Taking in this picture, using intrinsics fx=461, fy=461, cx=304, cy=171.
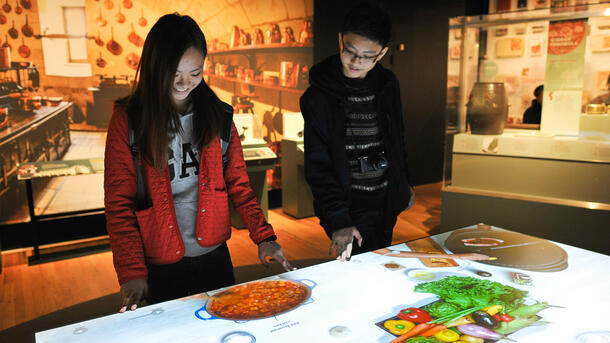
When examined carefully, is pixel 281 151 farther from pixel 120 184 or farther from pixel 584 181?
pixel 120 184

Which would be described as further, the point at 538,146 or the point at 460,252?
the point at 538,146

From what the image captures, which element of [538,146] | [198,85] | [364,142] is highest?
[198,85]

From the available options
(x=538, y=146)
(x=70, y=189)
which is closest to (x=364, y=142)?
(x=538, y=146)

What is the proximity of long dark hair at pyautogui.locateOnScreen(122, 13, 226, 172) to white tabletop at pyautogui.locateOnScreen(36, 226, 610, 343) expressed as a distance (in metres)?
0.42

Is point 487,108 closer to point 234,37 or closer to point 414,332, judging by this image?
point 414,332

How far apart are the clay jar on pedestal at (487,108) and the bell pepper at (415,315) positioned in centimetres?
249

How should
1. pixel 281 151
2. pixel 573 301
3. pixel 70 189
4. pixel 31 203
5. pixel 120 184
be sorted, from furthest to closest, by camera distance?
1. pixel 281 151
2. pixel 70 189
3. pixel 31 203
4. pixel 120 184
5. pixel 573 301

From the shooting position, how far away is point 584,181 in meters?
2.96

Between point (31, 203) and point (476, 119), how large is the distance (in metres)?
3.39

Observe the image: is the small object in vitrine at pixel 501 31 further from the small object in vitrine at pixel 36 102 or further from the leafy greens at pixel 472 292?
the small object in vitrine at pixel 36 102

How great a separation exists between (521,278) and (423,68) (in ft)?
16.9

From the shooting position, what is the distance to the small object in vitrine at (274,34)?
498 centimetres

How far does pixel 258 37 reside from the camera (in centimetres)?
495

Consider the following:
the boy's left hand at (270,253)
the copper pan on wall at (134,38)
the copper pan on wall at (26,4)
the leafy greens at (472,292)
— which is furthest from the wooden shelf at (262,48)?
the leafy greens at (472,292)
